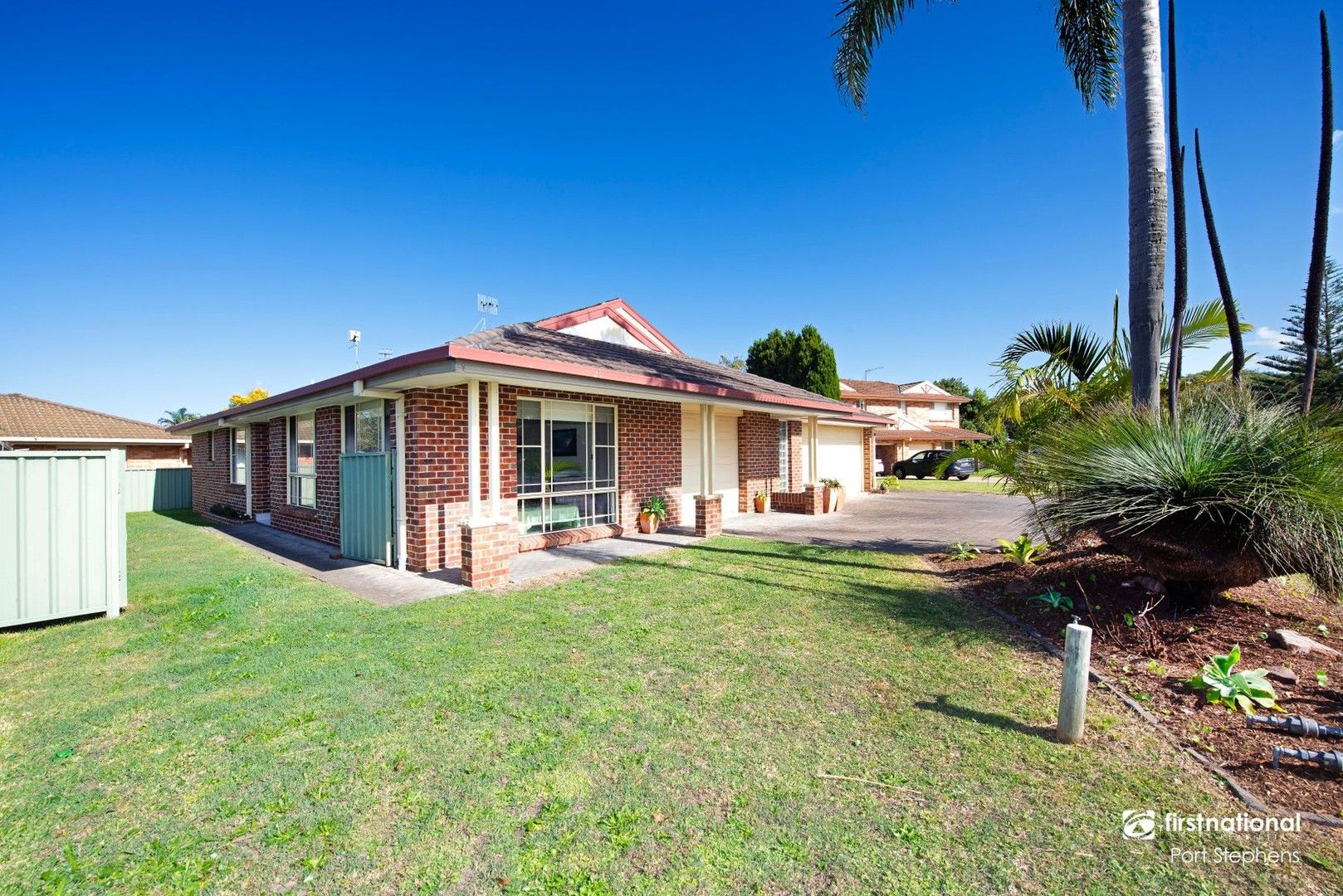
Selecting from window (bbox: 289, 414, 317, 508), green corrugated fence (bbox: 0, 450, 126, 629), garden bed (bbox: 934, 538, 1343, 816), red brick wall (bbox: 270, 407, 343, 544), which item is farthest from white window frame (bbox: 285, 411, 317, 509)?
garden bed (bbox: 934, 538, 1343, 816)

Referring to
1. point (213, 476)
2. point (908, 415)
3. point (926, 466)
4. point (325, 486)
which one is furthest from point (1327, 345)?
point (213, 476)

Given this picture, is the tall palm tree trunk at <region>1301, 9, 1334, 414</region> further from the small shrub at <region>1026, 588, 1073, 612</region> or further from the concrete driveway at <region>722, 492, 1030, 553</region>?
the concrete driveway at <region>722, 492, 1030, 553</region>

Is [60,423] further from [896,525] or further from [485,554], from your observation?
[896,525]

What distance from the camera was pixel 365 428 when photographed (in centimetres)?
923

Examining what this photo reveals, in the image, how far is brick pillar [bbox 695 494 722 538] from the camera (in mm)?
10508

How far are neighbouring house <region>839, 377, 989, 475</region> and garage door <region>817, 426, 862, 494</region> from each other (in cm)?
1034

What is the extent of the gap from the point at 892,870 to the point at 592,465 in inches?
335

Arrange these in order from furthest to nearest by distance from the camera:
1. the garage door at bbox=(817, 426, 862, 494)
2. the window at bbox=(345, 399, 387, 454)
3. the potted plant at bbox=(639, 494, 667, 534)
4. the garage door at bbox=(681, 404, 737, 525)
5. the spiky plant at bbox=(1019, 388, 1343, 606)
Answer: the garage door at bbox=(817, 426, 862, 494), the garage door at bbox=(681, 404, 737, 525), the potted plant at bbox=(639, 494, 667, 534), the window at bbox=(345, 399, 387, 454), the spiky plant at bbox=(1019, 388, 1343, 606)

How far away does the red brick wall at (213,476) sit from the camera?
15814 millimetres

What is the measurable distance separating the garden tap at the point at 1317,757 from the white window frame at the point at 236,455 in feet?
59.8

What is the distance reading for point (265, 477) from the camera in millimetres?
14414

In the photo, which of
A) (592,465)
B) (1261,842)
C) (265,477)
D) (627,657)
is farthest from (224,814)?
(265,477)

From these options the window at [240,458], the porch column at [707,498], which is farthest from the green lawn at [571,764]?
the window at [240,458]

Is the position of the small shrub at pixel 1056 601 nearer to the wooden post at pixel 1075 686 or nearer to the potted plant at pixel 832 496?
the wooden post at pixel 1075 686
